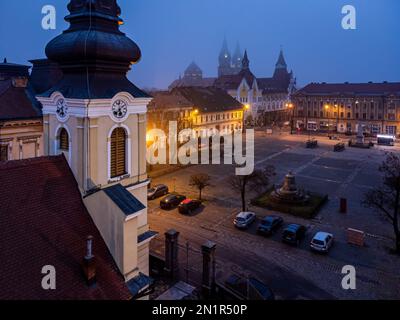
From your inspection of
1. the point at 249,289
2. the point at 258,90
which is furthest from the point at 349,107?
the point at 249,289

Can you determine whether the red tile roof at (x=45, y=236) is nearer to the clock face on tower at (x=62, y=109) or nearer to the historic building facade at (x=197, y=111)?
the clock face on tower at (x=62, y=109)

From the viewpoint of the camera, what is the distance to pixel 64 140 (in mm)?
12336

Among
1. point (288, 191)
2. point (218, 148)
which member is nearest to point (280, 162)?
point (218, 148)

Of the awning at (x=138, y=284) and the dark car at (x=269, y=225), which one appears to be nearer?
the awning at (x=138, y=284)

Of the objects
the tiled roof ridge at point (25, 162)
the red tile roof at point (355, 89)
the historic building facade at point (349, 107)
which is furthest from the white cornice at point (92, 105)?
the red tile roof at point (355, 89)

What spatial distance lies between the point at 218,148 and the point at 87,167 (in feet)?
151

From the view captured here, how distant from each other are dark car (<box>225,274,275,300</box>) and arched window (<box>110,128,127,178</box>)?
24.2ft

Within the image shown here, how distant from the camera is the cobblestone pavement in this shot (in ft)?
56.9

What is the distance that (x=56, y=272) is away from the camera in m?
9.43

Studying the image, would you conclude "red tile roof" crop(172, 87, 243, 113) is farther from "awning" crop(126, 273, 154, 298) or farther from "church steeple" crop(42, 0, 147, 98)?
"awning" crop(126, 273, 154, 298)

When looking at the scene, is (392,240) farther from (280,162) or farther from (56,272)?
(280,162)

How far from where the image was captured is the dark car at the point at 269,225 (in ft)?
74.8

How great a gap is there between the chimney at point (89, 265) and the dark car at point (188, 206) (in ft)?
56.1
